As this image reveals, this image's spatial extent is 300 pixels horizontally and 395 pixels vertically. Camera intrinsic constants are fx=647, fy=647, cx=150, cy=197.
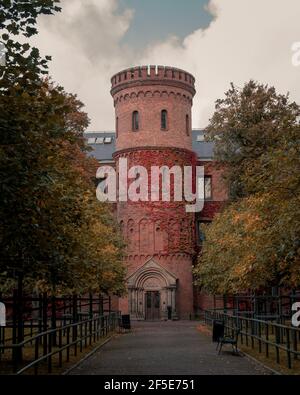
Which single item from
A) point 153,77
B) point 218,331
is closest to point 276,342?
point 218,331

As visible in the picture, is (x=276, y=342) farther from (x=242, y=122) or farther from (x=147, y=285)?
(x=147, y=285)

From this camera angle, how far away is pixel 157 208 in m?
50.4

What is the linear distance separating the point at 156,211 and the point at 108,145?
16839mm

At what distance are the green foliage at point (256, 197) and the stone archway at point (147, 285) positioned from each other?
10.7 metres

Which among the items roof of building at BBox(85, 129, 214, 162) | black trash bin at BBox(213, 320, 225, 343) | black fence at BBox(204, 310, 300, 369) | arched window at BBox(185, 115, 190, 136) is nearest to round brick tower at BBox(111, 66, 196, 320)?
arched window at BBox(185, 115, 190, 136)

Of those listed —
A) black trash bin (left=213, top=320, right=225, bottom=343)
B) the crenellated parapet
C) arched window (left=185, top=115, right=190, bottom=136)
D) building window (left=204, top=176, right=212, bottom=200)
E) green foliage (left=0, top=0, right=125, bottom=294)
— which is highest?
the crenellated parapet

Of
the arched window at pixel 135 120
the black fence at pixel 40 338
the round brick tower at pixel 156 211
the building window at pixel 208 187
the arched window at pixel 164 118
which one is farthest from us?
the building window at pixel 208 187

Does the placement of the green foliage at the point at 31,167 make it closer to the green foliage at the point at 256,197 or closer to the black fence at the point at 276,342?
the green foliage at the point at 256,197

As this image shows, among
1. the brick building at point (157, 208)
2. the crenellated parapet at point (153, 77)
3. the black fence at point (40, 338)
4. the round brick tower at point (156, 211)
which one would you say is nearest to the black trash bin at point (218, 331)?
the black fence at point (40, 338)

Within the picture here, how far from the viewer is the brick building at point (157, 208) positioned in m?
49.9

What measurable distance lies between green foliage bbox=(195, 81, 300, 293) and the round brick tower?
10120 millimetres

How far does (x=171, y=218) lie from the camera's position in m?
50.5

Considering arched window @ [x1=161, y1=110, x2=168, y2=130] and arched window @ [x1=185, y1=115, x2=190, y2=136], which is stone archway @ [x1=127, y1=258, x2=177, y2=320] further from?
arched window @ [x1=185, y1=115, x2=190, y2=136]

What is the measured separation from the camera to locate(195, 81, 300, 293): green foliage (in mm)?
14664
